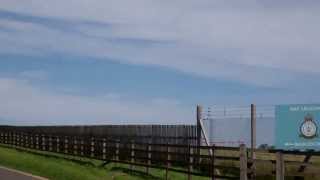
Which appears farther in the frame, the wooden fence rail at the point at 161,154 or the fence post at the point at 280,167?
the wooden fence rail at the point at 161,154

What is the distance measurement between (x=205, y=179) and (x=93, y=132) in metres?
18.9

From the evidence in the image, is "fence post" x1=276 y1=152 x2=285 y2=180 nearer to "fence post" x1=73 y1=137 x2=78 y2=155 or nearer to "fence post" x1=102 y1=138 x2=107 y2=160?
"fence post" x1=102 y1=138 x2=107 y2=160

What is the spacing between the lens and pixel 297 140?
24.0 m

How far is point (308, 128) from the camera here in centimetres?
A: 2375

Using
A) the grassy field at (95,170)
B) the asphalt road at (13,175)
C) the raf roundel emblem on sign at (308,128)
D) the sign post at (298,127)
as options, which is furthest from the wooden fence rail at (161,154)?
the asphalt road at (13,175)

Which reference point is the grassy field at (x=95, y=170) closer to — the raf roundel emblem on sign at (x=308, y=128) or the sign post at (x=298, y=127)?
the sign post at (x=298, y=127)

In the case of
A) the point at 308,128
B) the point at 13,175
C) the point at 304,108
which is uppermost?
the point at 304,108

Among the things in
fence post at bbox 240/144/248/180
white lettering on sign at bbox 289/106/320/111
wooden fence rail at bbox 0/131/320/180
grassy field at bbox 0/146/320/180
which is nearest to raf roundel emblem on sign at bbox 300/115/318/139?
white lettering on sign at bbox 289/106/320/111

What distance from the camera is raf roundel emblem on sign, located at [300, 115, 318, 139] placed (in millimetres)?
23625

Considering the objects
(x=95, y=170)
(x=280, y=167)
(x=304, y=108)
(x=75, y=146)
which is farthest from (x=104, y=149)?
(x=280, y=167)

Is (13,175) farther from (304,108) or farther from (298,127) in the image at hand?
(304,108)

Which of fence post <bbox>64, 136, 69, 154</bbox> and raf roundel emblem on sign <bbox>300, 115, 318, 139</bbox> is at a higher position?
raf roundel emblem on sign <bbox>300, 115, 318, 139</bbox>

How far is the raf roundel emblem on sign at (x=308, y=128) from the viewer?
930 inches

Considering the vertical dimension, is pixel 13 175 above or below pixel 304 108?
below
